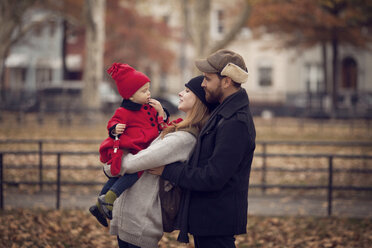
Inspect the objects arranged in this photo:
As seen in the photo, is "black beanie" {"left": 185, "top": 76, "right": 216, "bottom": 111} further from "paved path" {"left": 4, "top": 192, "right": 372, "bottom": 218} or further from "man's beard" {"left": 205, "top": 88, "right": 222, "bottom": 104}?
"paved path" {"left": 4, "top": 192, "right": 372, "bottom": 218}

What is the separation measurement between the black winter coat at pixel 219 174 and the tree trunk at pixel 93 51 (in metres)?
20.9

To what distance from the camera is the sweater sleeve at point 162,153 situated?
3668 mm

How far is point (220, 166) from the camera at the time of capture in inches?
140

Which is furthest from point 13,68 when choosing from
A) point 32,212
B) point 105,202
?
point 105,202

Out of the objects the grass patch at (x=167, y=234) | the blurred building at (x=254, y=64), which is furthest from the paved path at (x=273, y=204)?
the blurred building at (x=254, y=64)

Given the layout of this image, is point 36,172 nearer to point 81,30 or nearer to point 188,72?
point 81,30

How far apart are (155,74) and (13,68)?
58.7 ft

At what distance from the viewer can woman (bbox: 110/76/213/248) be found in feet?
12.3

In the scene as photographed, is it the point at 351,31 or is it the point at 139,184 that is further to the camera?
the point at 351,31

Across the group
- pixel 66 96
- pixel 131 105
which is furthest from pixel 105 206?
pixel 66 96

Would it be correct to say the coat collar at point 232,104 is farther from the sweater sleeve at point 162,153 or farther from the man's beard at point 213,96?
the sweater sleeve at point 162,153

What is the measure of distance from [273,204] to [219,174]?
250 inches

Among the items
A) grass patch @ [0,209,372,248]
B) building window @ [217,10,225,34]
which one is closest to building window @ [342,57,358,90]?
building window @ [217,10,225,34]

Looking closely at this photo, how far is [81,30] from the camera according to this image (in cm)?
4097
